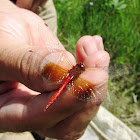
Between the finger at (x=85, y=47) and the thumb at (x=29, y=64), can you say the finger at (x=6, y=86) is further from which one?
the finger at (x=85, y=47)

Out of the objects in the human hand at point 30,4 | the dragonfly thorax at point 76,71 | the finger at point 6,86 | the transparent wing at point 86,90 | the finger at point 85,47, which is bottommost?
the finger at point 6,86

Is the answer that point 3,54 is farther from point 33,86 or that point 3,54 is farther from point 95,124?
point 95,124

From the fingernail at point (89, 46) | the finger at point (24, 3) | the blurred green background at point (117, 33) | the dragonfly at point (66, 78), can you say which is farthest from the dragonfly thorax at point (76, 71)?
the finger at point (24, 3)

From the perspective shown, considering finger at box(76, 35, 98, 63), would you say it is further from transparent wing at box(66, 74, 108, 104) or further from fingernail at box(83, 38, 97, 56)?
transparent wing at box(66, 74, 108, 104)

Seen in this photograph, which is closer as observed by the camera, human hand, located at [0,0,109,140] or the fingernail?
human hand, located at [0,0,109,140]

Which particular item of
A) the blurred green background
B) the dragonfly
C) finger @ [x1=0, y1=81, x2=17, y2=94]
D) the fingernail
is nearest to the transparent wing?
the dragonfly

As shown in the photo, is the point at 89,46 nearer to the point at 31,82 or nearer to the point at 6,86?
the point at 31,82
